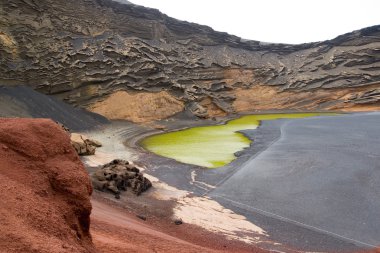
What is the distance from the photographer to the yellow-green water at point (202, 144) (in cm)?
1947

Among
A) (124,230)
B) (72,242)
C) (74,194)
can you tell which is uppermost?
(74,194)

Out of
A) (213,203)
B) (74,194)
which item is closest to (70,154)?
(74,194)

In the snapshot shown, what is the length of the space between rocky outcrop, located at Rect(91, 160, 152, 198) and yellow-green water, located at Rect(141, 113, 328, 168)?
15.7ft

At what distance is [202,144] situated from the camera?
23609 millimetres

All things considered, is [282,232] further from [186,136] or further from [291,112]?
[291,112]

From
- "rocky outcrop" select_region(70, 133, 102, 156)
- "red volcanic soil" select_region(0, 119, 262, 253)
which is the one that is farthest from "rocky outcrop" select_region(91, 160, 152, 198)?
"red volcanic soil" select_region(0, 119, 262, 253)

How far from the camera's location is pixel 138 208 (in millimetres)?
11672

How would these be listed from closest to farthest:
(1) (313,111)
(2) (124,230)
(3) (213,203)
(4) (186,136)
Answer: (2) (124,230)
(3) (213,203)
(4) (186,136)
(1) (313,111)

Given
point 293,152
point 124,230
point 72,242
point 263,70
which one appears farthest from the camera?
point 263,70

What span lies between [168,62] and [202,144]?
1840 centimetres

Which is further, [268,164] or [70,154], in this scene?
[268,164]

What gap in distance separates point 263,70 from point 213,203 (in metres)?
36.6

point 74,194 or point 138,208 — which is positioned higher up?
point 74,194

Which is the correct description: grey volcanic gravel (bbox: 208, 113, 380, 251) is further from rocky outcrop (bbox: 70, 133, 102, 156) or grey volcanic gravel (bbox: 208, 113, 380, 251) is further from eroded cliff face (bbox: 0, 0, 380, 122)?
eroded cliff face (bbox: 0, 0, 380, 122)
